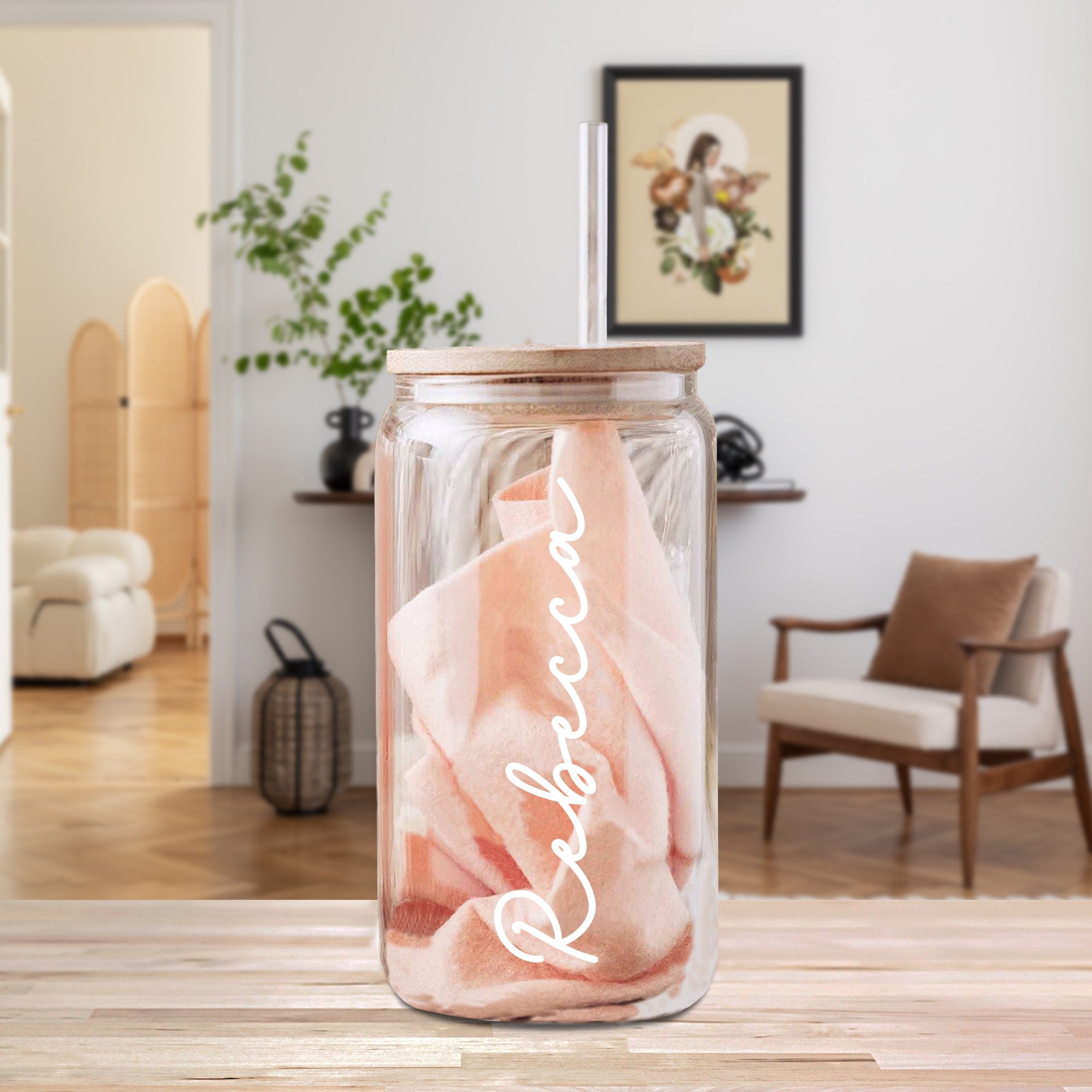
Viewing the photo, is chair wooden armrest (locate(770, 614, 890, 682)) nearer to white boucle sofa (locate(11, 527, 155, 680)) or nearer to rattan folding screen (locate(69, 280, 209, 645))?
white boucle sofa (locate(11, 527, 155, 680))

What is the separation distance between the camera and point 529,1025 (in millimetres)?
466

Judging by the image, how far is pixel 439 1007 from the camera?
47cm

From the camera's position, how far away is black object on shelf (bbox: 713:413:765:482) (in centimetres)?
424

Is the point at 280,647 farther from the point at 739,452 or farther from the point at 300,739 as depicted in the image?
the point at 739,452

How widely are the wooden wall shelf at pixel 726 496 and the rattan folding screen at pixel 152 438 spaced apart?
3615mm

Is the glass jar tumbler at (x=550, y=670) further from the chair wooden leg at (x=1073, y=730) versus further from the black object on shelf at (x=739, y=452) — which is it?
the black object on shelf at (x=739, y=452)

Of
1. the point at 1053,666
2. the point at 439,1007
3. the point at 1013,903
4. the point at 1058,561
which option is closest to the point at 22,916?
the point at 439,1007

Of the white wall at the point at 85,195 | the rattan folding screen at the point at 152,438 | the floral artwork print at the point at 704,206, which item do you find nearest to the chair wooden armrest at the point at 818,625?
the floral artwork print at the point at 704,206

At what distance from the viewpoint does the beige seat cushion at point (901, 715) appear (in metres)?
3.30

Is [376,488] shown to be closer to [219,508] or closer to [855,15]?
[219,508]

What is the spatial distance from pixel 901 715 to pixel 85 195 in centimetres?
614

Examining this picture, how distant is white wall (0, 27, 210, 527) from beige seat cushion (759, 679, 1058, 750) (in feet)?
17.2

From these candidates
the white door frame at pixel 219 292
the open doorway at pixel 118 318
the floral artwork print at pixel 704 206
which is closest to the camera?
the white door frame at pixel 219 292

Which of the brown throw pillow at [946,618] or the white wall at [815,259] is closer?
the brown throw pillow at [946,618]
